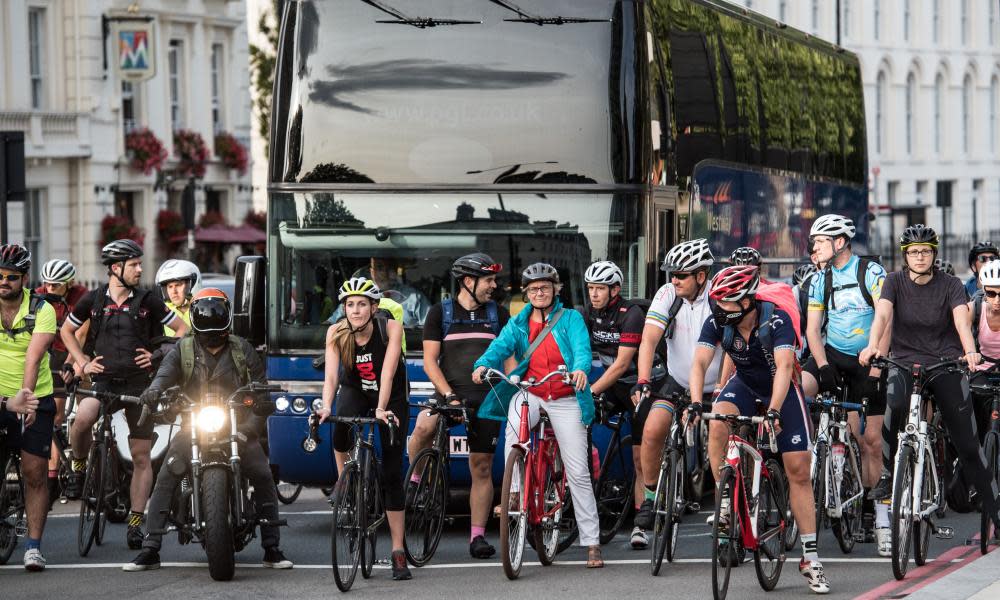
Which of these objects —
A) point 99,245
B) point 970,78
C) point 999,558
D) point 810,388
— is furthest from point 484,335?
point 970,78

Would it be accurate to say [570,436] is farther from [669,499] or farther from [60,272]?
[60,272]

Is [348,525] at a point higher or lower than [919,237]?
lower

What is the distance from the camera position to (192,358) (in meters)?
11.7

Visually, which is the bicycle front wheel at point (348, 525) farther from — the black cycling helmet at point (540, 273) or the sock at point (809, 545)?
the sock at point (809, 545)

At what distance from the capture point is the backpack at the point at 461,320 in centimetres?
1228

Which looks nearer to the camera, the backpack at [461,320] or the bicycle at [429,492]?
the bicycle at [429,492]

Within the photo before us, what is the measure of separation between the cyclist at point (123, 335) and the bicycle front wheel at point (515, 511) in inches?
111

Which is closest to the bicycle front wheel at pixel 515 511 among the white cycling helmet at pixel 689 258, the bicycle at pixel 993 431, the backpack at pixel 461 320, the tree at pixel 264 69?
the backpack at pixel 461 320

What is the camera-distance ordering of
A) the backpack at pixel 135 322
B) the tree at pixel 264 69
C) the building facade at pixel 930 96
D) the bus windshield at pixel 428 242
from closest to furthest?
1. the backpack at pixel 135 322
2. the bus windshield at pixel 428 242
3. the tree at pixel 264 69
4. the building facade at pixel 930 96

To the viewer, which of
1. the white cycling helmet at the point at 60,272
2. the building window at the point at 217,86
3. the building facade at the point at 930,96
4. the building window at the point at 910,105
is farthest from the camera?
the building window at the point at 910,105

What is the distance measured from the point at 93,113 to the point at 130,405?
27.2m

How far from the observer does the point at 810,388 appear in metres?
12.8

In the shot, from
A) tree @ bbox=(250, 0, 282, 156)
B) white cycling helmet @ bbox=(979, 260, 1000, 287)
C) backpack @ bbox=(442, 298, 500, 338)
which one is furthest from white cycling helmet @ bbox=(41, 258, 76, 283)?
tree @ bbox=(250, 0, 282, 156)

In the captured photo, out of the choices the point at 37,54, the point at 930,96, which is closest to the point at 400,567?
the point at 37,54
